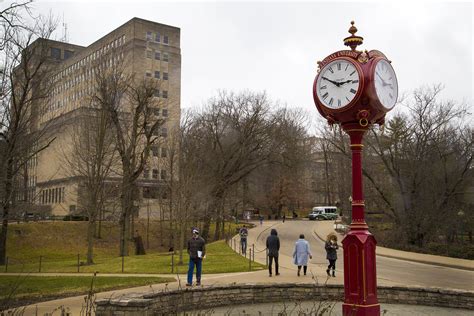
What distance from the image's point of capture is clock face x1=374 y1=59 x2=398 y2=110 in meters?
9.56

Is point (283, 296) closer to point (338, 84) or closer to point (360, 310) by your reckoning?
point (360, 310)

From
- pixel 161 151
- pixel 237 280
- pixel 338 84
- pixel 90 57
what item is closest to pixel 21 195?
pixel 161 151

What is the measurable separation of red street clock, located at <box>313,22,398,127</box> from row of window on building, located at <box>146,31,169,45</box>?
6975cm

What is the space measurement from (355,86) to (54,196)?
70768 millimetres

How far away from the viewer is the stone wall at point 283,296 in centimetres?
1168

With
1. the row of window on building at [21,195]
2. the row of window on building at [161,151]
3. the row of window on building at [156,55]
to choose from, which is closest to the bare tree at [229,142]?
the row of window on building at [161,151]

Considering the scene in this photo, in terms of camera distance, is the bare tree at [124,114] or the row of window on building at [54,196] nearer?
the bare tree at [124,114]

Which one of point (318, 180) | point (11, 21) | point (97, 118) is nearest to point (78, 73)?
point (318, 180)

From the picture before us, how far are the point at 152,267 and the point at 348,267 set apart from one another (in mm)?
17837

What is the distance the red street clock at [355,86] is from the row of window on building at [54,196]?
214 ft

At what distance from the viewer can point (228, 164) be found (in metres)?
48.4

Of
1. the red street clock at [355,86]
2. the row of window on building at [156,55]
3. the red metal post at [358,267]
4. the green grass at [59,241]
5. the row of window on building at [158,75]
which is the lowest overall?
the green grass at [59,241]

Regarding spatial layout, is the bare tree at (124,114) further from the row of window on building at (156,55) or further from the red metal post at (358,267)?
the row of window on building at (156,55)

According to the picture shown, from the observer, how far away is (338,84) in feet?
31.8
